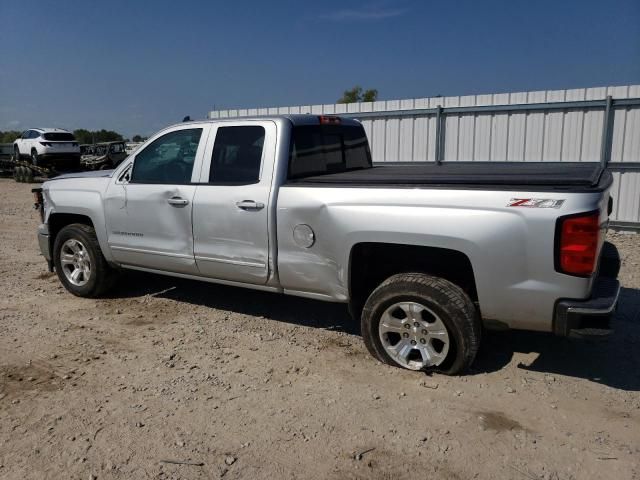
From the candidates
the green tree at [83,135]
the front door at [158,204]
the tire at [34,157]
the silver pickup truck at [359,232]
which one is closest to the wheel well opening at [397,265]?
the silver pickup truck at [359,232]

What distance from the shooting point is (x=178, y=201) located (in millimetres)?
5102

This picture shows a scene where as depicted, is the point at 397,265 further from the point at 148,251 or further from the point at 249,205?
the point at 148,251

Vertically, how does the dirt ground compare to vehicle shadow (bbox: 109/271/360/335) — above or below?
below

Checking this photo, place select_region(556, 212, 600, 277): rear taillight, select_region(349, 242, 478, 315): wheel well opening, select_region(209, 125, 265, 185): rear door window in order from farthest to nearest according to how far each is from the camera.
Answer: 1. select_region(209, 125, 265, 185): rear door window
2. select_region(349, 242, 478, 315): wheel well opening
3. select_region(556, 212, 600, 277): rear taillight

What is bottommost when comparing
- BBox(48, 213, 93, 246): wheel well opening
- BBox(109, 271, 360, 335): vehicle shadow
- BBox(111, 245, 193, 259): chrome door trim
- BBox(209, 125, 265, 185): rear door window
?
BBox(109, 271, 360, 335): vehicle shadow

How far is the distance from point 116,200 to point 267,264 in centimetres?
193

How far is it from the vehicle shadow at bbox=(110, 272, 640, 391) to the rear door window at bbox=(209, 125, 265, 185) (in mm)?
1496

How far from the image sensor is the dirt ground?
3.08 metres

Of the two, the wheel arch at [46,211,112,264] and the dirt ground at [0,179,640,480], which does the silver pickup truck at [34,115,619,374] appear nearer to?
the wheel arch at [46,211,112,264]

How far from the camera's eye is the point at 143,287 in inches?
263

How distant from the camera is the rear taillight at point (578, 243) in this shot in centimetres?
334

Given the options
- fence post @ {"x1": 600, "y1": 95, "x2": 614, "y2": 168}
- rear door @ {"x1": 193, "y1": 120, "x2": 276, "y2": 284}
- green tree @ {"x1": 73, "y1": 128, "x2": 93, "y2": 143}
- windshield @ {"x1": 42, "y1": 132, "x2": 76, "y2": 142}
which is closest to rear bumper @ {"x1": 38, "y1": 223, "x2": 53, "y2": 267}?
rear door @ {"x1": 193, "y1": 120, "x2": 276, "y2": 284}

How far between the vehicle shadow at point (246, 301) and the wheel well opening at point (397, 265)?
793mm

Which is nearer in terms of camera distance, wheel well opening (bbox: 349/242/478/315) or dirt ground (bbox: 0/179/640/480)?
dirt ground (bbox: 0/179/640/480)
